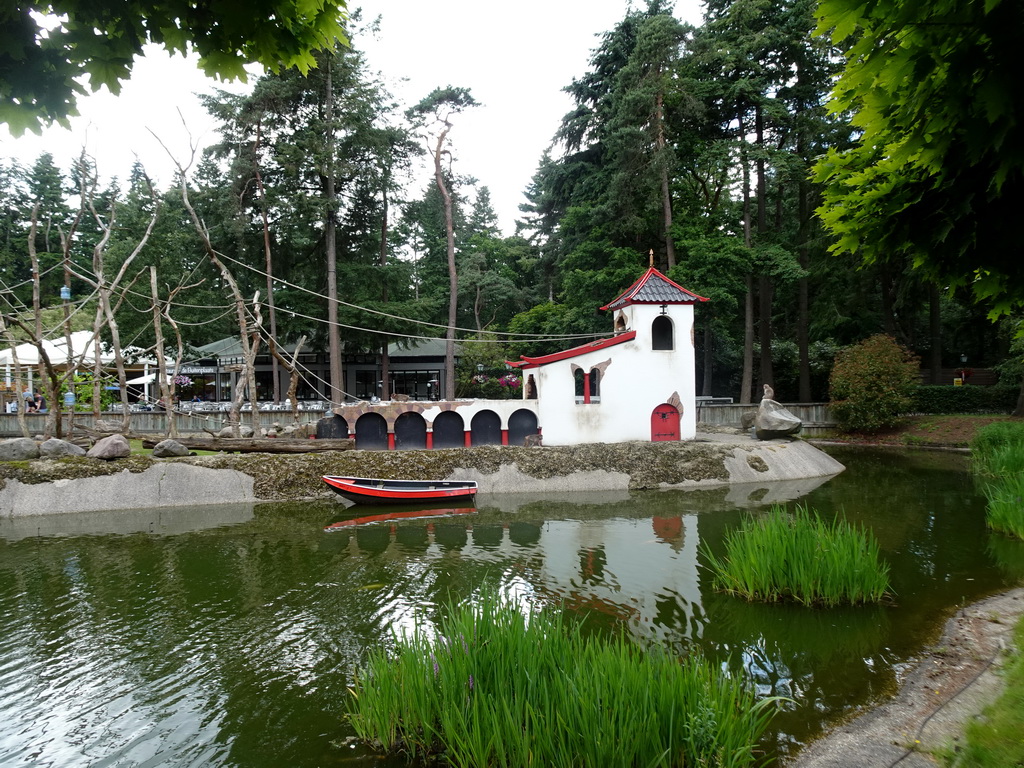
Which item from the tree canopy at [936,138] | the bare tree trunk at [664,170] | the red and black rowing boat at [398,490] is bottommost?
the red and black rowing boat at [398,490]

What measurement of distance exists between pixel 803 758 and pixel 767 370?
27.3 m

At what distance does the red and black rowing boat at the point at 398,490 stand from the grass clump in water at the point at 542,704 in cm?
1055

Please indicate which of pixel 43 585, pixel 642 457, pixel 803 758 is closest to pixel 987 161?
pixel 803 758

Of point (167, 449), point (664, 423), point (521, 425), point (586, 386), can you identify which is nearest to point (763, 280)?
point (664, 423)

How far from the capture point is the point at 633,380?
20203 millimetres

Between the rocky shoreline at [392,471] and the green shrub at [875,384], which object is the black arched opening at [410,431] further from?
the green shrub at [875,384]

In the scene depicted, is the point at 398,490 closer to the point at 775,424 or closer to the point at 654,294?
the point at 654,294

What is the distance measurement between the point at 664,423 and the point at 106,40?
Answer: 62.4 ft

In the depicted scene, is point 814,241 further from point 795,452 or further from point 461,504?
point 461,504

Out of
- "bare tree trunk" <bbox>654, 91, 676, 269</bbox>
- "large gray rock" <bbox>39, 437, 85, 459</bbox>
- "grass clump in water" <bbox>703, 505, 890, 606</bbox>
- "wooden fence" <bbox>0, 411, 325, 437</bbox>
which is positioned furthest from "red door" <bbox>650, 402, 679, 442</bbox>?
"large gray rock" <bbox>39, 437, 85, 459</bbox>

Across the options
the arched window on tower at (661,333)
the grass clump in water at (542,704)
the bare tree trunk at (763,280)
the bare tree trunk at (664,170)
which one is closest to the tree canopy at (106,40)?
the grass clump in water at (542,704)

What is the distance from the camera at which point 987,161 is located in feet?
10.5

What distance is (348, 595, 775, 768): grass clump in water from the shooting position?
3.82 m

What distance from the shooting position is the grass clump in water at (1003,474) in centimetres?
1008
